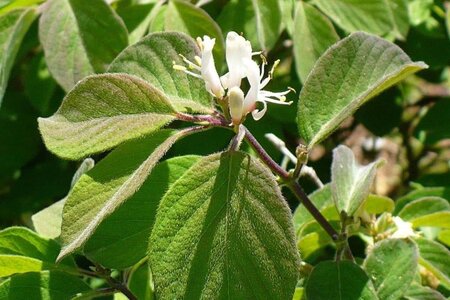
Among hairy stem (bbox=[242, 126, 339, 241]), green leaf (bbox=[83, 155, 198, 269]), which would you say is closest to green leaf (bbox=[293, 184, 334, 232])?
hairy stem (bbox=[242, 126, 339, 241])

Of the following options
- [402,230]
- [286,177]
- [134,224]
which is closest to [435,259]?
[402,230]

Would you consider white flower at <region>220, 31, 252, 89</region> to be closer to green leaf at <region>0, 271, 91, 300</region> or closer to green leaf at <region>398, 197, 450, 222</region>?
green leaf at <region>0, 271, 91, 300</region>

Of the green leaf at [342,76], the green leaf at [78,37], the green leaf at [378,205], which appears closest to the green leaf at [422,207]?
the green leaf at [378,205]

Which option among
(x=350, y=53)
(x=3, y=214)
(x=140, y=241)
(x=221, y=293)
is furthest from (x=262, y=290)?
(x=3, y=214)

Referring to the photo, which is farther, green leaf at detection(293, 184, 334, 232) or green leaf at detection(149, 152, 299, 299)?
green leaf at detection(293, 184, 334, 232)

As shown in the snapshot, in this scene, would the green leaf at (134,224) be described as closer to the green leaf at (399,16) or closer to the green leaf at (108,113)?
the green leaf at (108,113)

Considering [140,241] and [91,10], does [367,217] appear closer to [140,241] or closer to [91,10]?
[140,241]
